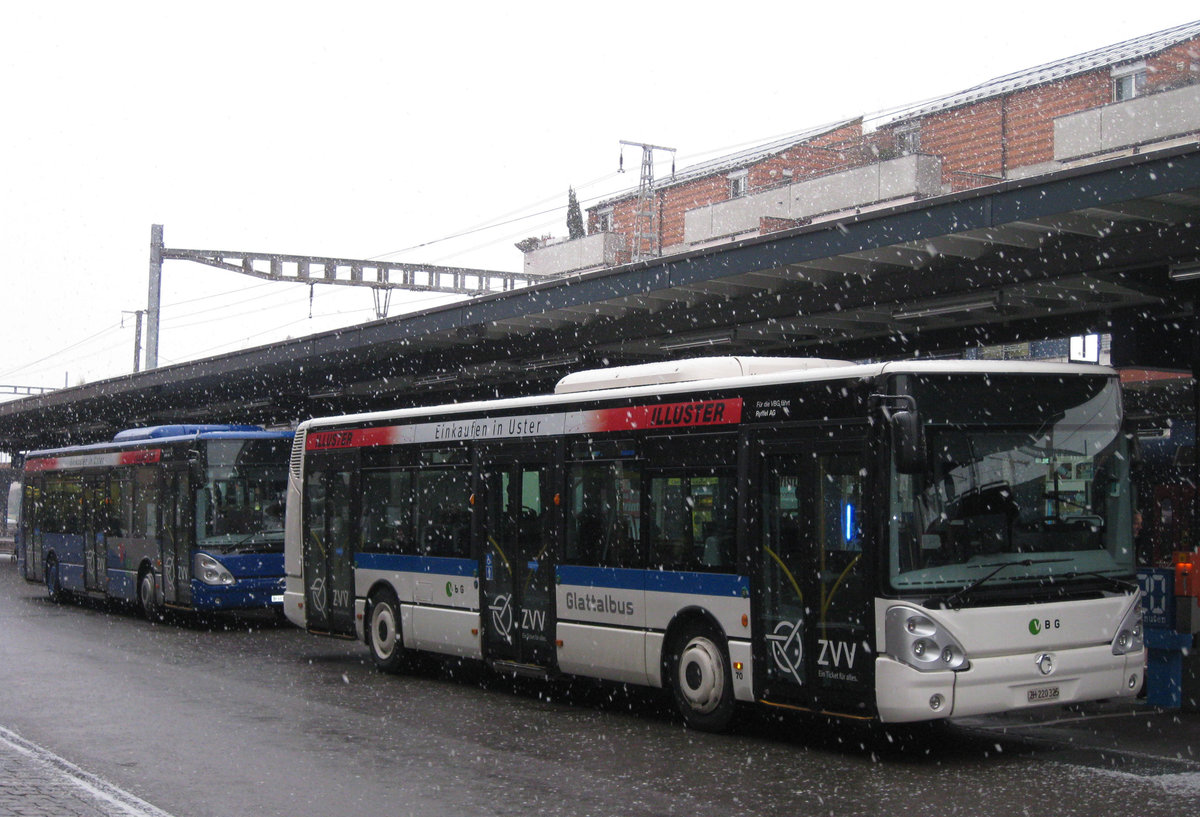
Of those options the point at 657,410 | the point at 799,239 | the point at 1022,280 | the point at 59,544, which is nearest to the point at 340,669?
the point at 657,410

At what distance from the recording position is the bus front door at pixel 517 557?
12.8 metres

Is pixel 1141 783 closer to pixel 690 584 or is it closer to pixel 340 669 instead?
pixel 690 584

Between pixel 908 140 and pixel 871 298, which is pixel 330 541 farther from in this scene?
pixel 908 140

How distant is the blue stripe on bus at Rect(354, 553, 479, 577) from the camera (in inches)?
545

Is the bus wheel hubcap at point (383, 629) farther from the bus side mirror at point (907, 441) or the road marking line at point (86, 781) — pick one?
the bus side mirror at point (907, 441)

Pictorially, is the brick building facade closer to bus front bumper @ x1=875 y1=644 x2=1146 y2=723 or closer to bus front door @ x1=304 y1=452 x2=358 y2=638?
bus front door @ x1=304 y1=452 x2=358 y2=638

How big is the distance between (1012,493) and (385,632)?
808 cm

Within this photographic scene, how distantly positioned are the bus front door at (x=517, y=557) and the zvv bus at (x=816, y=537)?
0.07ft

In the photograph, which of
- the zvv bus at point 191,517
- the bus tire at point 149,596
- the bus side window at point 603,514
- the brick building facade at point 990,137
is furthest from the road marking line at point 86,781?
the brick building facade at point 990,137

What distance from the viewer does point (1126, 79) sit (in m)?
36.2

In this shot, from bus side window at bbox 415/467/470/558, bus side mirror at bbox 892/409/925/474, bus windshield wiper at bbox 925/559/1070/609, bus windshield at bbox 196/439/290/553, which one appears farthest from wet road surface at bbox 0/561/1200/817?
bus windshield at bbox 196/439/290/553

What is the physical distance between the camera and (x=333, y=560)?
639 inches

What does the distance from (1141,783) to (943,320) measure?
10.7m

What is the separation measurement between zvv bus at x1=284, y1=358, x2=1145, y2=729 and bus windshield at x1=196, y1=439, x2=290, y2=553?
7.95 metres
